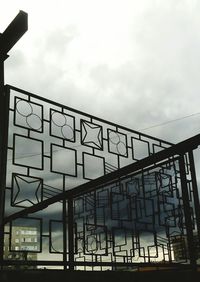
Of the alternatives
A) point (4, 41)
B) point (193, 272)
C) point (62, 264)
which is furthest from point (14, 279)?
point (4, 41)

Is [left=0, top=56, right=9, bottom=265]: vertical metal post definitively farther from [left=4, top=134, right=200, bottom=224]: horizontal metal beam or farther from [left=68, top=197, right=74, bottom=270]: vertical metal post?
[left=68, top=197, right=74, bottom=270]: vertical metal post

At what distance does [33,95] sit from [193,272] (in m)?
3.48

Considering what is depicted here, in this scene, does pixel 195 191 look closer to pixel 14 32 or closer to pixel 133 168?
pixel 133 168

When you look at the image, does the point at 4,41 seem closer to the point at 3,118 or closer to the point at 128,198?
the point at 3,118

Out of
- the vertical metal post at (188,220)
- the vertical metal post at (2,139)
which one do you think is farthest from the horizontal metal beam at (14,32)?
the vertical metal post at (188,220)

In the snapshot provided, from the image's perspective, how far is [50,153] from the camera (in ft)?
16.6

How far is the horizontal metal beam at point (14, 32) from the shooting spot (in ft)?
13.3

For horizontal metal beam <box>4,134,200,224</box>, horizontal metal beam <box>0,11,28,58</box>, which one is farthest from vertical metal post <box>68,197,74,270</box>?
horizontal metal beam <box>0,11,28,58</box>

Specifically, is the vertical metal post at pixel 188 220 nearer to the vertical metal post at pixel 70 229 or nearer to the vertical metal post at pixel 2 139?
the vertical metal post at pixel 70 229

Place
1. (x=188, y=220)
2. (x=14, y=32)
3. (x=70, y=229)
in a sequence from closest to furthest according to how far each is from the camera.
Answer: (x=188, y=220), (x=70, y=229), (x=14, y=32)

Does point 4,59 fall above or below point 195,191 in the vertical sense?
above

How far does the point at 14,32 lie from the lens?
4.09m

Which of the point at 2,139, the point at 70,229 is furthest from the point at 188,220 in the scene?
the point at 2,139

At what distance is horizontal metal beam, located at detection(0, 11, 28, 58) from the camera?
13.3ft
